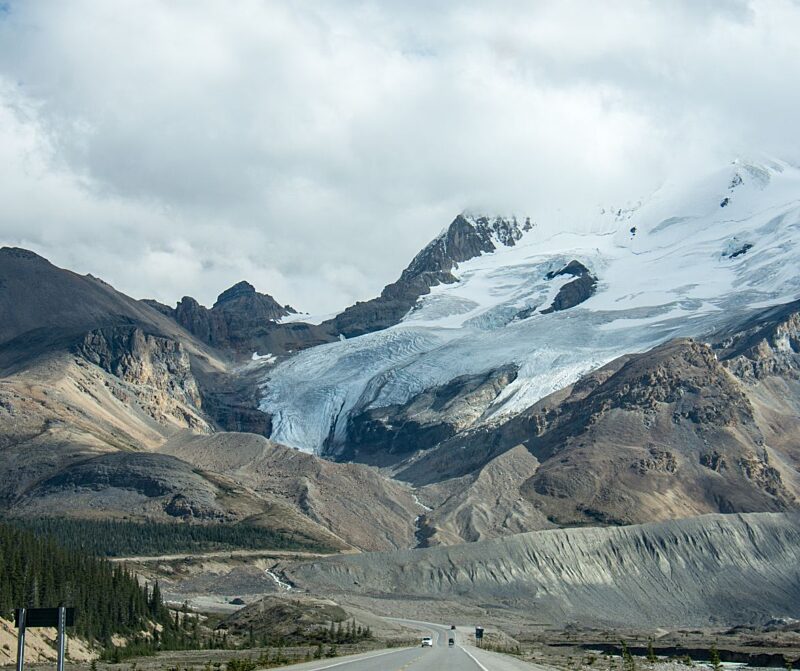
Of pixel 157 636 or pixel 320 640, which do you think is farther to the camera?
pixel 320 640

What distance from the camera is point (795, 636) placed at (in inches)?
5536

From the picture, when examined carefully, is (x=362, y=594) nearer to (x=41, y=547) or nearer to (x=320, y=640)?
(x=320, y=640)

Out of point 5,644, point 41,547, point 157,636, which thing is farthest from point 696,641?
point 5,644

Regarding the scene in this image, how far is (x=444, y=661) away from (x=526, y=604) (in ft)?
426

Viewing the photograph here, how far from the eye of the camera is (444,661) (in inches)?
2776

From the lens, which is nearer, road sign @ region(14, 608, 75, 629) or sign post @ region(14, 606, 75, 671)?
sign post @ region(14, 606, 75, 671)

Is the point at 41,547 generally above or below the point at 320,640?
above

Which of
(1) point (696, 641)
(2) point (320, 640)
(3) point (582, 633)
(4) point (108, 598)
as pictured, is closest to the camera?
(4) point (108, 598)

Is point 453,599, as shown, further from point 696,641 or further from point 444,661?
point 444,661

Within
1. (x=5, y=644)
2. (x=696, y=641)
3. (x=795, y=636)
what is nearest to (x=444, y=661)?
(x=5, y=644)

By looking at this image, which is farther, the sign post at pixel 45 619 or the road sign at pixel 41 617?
the road sign at pixel 41 617

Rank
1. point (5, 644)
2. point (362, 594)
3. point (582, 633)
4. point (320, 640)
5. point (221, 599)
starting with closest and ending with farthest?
1. point (5, 644)
2. point (320, 640)
3. point (582, 633)
4. point (221, 599)
5. point (362, 594)

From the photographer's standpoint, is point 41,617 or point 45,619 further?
point 41,617

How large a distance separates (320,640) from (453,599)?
88.7 metres
